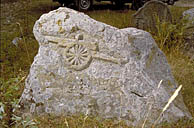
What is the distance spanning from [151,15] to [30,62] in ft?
8.27

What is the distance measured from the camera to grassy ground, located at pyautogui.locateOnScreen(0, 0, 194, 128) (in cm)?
298

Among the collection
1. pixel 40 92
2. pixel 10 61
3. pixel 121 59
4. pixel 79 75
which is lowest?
pixel 10 61

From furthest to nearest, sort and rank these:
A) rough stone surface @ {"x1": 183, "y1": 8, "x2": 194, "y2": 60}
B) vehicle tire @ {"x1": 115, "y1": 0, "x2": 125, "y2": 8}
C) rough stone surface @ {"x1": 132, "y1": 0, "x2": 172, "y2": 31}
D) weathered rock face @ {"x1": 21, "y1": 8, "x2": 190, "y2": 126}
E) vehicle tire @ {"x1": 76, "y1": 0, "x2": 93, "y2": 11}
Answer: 1. vehicle tire @ {"x1": 115, "y1": 0, "x2": 125, "y2": 8}
2. vehicle tire @ {"x1": 76, "y1": 0, "x2": 93, "y2": 11}
3. rough stone surface @ {"x1": 132, "y1": 0, "x2": 172, "y2": 31}
4. rough stone surface @ {"x1": 183, "y1": 8, "x2": 194, "y2": 60}
5. weathered rock face @ {"x1": 21, "y1": 8, "x2": 190, "y2": 126}

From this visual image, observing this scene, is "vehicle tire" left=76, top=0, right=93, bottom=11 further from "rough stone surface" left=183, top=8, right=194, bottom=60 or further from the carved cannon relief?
the carved cannon relief

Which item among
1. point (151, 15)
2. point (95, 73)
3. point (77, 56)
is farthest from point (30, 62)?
point (151, 15)

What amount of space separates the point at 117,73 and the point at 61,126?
84 centimetres

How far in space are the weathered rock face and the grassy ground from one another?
131 millimetres

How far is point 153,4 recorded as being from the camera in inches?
210

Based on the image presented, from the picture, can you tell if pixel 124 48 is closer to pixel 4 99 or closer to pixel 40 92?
pixel 40 92

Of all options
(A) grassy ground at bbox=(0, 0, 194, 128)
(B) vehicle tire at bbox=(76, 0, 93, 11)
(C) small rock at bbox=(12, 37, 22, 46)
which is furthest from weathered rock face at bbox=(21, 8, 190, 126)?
(B) vehicle tire at bbox=(76, 0, 93, 11)

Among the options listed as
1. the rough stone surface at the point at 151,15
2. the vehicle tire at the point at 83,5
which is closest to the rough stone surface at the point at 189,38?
the rough stone surface at the point at 151,15

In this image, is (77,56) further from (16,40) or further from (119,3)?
(119,3)

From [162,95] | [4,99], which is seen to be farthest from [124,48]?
[4,99]

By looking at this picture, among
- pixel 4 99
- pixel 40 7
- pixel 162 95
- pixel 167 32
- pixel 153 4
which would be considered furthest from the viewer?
pixel 40 7
